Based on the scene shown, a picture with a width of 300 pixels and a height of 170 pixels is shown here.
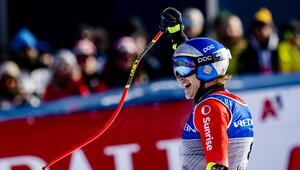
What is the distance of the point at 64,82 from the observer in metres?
10.5

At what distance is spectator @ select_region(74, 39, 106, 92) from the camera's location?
10742 mm

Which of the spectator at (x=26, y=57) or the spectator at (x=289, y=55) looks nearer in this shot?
the spectator at (x=289, y=55)

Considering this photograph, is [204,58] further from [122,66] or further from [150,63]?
[150,63]

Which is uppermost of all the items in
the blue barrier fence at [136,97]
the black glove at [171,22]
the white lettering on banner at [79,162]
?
the black glove at [171,22]

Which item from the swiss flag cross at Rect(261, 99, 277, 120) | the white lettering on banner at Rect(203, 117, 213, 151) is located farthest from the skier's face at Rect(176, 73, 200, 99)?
the swiss flag cross at Rect(261, 99, 277, 120)

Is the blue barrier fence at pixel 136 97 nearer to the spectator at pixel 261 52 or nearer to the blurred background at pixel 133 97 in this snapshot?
the blurred background at pixel 133 97

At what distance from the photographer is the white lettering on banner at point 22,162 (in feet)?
30.1

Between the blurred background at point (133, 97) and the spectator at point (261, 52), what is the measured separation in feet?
0.04

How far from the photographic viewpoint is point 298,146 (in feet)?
32.0

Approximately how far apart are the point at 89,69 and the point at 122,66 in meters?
0.46

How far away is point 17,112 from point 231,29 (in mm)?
2629

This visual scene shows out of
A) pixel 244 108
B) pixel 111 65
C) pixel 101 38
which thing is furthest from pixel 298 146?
pixel 101 38

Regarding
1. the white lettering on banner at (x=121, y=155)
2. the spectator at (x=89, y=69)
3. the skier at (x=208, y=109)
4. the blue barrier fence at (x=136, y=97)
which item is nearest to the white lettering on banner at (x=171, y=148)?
the white lettering on banner at (x=121, y=155)

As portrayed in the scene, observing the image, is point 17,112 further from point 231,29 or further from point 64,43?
point 64,43
